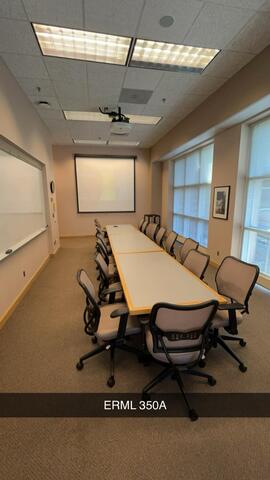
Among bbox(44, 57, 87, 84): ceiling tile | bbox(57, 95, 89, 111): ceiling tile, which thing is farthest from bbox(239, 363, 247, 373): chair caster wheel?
bbox(57, 95, 89, 111): ceiling tile

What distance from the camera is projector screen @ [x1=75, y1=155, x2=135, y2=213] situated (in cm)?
782

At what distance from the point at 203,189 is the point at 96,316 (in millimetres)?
4705

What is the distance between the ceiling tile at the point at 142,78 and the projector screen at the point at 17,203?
2.12 metres

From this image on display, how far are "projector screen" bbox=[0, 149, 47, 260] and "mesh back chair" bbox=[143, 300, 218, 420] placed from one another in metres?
2.17

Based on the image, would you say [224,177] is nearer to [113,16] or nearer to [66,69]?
[113,16]

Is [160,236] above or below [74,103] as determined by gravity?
below

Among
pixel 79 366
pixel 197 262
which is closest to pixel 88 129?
pixel 197 262

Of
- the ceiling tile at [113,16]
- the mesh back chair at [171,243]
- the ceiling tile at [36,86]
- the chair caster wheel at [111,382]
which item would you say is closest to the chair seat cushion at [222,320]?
the chair caster wheel at [111,382]

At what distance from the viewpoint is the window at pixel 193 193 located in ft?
17.8

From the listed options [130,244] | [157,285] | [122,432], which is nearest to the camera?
[122,432]

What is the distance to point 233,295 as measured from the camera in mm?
2152

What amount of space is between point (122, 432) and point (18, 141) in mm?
3711

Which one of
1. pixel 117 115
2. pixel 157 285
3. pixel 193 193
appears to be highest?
pixel 117 115

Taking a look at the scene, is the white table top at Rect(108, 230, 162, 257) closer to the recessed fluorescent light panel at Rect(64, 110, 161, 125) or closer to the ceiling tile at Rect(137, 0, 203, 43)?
the ceiling tile at Rect(137, 0, 203, 43)
